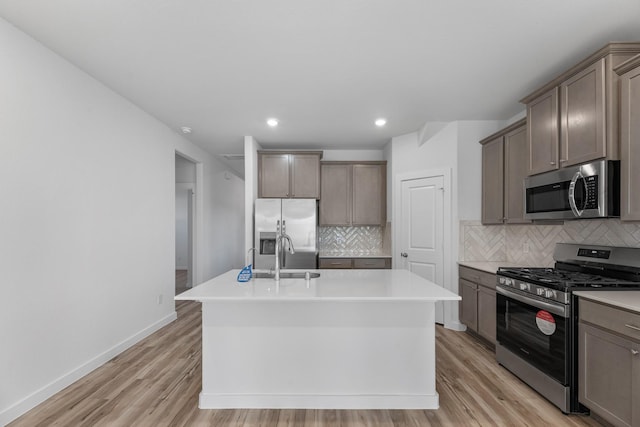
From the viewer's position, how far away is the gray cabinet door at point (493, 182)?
11.6ft

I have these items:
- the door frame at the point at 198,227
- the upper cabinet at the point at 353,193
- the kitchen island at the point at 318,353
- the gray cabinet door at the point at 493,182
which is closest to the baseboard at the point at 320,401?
the kitchen island at the point at 318,353

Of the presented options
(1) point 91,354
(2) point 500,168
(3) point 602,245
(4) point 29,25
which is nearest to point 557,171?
(3) point 602,245

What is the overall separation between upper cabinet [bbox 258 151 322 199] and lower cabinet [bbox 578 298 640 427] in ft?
11.4

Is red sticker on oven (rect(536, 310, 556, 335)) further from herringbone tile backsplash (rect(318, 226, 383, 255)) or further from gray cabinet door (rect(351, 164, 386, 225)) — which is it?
herringbone tile backsplash (rect(318, 226, 383, 255))

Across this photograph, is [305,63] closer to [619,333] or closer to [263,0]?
[263,0]

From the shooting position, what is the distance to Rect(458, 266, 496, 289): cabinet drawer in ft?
10.3

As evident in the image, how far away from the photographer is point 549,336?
2.26 m

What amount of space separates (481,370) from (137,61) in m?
3.88

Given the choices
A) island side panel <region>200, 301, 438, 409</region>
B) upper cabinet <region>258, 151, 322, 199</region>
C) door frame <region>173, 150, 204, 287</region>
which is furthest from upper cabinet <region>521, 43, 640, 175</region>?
door frame <region>173, 150, 204, 287</region>

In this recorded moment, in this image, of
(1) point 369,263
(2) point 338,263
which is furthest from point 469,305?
(2) point 338,263

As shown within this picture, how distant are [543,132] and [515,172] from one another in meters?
0.63

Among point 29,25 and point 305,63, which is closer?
point 29,25

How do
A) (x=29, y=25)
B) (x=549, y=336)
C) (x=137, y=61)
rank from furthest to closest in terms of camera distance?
(x=137, y=61)
(x=549, y=336)
(x=29, y=25)

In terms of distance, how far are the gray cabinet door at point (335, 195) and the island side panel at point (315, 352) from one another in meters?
2.78
